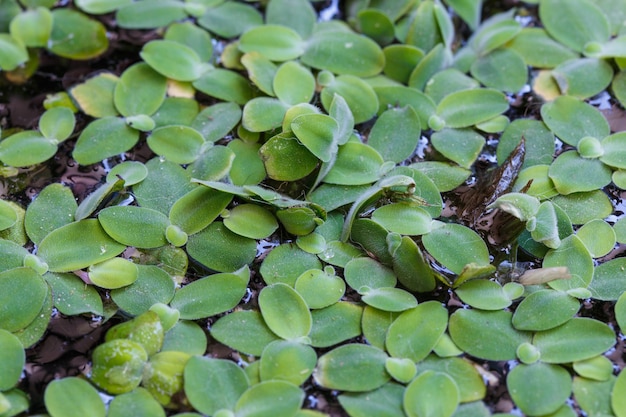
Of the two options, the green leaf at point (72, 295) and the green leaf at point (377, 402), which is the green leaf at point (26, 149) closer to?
the green leaf at point (72, 295)

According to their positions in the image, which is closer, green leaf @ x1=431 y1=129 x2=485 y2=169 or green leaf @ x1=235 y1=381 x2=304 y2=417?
green leaf @ x1=235 y1=381 x2=304 y2=417

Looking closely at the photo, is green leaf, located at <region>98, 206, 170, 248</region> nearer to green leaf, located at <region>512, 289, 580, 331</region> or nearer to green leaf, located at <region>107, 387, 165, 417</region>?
green leaf, located at <region>107, 387, 165, 417</region>

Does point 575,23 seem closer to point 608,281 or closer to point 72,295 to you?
point 608,281

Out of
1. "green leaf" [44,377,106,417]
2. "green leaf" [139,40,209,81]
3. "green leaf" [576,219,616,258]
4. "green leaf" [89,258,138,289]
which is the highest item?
"green leaf" [139,40,209,81]

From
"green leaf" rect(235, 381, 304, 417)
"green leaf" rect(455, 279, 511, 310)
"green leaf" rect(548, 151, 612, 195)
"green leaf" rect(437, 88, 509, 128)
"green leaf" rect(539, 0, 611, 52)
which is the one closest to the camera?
"green leaf" rect(235, 381, 304, 417)

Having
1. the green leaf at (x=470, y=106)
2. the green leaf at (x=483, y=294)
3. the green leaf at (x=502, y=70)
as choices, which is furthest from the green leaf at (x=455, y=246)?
the green leaf at (x=502, y=70)

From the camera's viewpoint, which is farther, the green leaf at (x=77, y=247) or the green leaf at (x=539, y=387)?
the green leaf at (x=77, y=247)

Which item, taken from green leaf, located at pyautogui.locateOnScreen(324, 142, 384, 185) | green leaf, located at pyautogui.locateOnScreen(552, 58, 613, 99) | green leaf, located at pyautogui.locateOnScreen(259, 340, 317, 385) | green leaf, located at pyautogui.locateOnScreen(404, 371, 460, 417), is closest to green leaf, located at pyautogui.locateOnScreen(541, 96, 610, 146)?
green leaf, located at pyautogui.locateOnScreen(552, 58, 613, 99)

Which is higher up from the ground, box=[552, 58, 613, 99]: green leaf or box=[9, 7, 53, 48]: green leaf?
box=[552, 58, 613, 99]: green leaf
